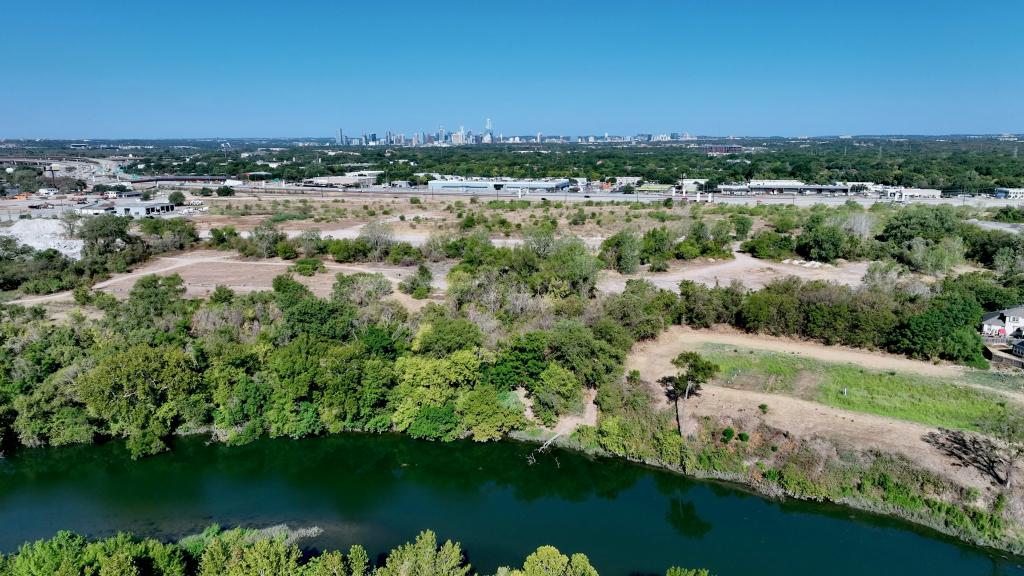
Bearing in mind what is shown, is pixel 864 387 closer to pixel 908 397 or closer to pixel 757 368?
pixel 908 397

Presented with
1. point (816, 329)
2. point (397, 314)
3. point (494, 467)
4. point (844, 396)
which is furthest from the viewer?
point (397, 314)

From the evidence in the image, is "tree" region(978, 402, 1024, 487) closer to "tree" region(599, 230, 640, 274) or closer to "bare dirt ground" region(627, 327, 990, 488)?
"bare dirt ground" region(627, 327, 990, 488)

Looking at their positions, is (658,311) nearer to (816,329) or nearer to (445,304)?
(816,329)

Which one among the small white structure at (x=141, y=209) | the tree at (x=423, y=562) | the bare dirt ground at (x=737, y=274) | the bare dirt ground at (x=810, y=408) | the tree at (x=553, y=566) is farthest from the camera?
the small white structure at (x=141, y=209)

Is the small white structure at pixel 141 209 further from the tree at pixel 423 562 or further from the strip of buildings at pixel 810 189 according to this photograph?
the strip of buildings at pixel 810 189

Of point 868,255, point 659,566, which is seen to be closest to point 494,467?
point 659,566

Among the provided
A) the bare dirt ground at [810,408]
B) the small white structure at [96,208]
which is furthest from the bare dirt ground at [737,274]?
the small white structure at [96,208]
